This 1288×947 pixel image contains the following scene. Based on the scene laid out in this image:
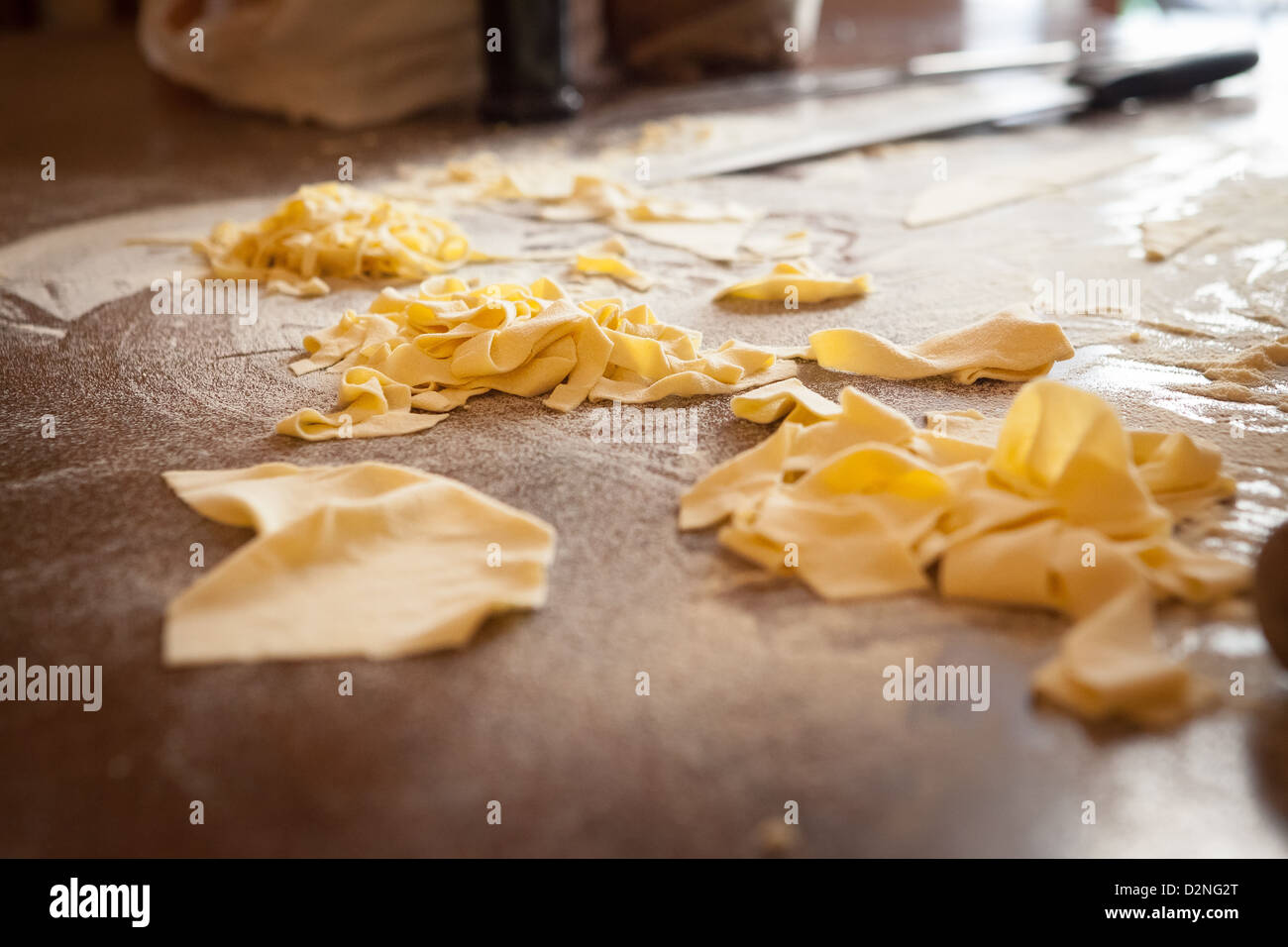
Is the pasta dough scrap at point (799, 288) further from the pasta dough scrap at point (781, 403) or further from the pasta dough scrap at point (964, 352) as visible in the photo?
the pasta dough scrap at point (781, 403)

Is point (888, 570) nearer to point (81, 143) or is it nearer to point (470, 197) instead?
point (470, 197)

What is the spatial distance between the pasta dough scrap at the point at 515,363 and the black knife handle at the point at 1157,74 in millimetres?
2693

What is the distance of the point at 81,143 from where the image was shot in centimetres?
362

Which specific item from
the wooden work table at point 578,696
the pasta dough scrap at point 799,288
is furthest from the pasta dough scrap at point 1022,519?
the pasta dough scrap at point 799,288

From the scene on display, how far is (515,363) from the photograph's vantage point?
1731mm

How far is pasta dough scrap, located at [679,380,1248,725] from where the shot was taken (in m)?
1.06

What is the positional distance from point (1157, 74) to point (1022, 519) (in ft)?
11.0

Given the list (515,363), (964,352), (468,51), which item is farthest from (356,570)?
(468,51)

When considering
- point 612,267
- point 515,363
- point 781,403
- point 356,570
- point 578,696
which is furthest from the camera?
point 612,267

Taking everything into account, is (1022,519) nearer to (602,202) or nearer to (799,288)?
(799,288)

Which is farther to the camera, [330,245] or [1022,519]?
[330,245]

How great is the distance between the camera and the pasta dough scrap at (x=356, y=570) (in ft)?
3.69
